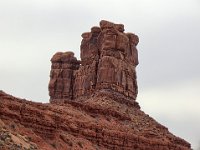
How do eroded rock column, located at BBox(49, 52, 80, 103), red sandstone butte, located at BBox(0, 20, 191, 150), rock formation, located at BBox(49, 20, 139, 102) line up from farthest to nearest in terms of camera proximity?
1. eroded rock column, located at BBox(49, 52, 80, 103)
2. rock formation, located at BBox(49, 20, 139, 102)
3. red sandstone butte, located at BBox(0, 20, 191, 150)

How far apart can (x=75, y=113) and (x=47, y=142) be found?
925cm

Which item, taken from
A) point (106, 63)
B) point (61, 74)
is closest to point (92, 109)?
point (106, 63)

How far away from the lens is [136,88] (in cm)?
8125

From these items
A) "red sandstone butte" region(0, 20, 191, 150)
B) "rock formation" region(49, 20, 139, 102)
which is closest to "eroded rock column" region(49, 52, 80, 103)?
"red sandstone butte" region(0, 20, 191, 150)

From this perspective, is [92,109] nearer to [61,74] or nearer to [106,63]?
[106,63]

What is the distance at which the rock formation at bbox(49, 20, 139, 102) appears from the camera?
76562 mm

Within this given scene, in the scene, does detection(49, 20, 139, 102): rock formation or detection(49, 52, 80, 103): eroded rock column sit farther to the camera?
detection(49, 52, 80, 103): eroded rock column

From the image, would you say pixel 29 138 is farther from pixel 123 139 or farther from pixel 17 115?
pixel 123 139

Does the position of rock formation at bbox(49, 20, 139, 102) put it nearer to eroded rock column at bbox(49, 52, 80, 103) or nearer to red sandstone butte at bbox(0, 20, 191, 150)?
red sandstone butte at bbox(0, 20, 191, 150)

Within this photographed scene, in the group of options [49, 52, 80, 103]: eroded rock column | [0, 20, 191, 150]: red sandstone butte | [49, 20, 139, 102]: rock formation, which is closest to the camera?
[0, 20, 191, 150]: red sandstone butte

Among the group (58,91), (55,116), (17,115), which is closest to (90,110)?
(55,116)

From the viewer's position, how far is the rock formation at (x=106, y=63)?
76.6 m

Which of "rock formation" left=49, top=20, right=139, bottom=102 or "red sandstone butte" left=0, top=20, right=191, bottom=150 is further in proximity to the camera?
"rock formation" left=49, top=20, right=139, bottom=102

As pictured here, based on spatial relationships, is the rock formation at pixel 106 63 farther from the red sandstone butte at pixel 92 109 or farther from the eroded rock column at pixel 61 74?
the eroded rock column at pixel 61 74
